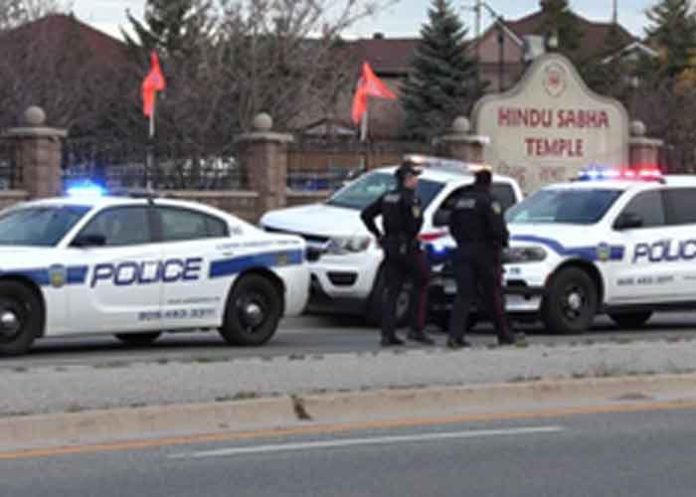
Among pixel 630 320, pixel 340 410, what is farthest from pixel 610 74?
pixel 340 410

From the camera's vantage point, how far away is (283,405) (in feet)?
31.9

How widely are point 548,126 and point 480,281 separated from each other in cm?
1654

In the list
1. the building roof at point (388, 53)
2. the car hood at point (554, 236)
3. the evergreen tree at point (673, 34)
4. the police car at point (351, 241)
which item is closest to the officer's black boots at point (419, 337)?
the police car at point (351, 241)

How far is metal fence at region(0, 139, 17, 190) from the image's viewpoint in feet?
80.9

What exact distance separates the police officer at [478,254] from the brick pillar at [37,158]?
12444 millimetres

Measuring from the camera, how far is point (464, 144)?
94.4 ft

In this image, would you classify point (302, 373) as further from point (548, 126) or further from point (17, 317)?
point (548, 126)

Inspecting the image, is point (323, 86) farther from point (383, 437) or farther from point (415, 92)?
point (383, 437)

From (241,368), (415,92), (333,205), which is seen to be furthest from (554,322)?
(415,92)

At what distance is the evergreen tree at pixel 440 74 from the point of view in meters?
63.4

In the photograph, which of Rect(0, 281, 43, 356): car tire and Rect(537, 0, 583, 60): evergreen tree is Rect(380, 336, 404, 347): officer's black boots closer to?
Rect(0, 281, 43, 356): car tire

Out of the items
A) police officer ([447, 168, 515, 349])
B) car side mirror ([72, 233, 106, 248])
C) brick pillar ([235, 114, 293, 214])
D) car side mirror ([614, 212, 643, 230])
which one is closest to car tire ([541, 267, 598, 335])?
car side mirror ([614, 212, 643, 230])

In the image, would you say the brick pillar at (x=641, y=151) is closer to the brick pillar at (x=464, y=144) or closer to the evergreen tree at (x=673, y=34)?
the brick pillar at (x=464, y=144)

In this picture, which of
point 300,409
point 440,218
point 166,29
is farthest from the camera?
point 166,29
